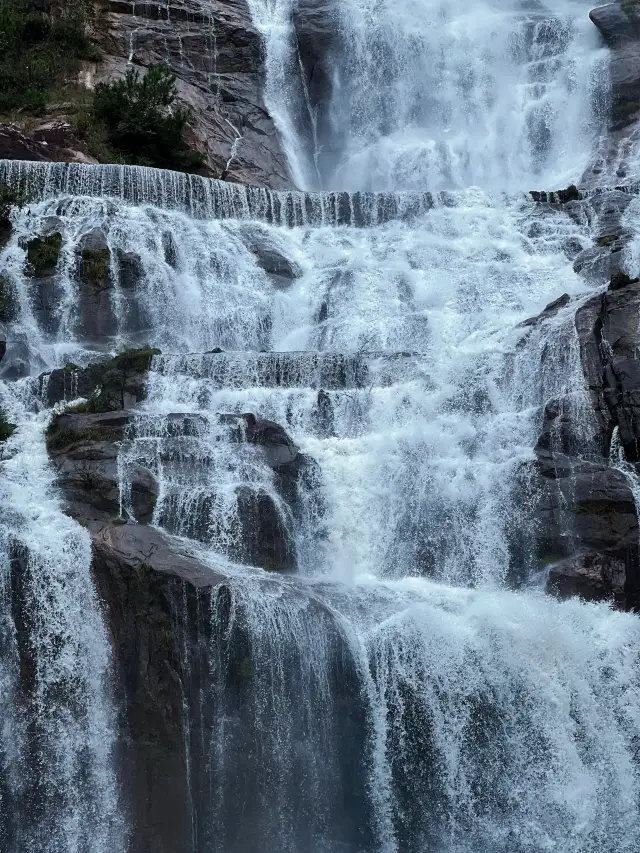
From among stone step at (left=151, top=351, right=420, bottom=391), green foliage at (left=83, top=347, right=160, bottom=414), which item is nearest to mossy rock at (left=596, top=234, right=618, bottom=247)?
stone step at (left=151, top=351, right=420, bottom=391)

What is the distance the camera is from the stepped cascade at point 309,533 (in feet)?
37.6

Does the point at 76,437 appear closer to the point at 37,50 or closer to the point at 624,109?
the point at 37,50

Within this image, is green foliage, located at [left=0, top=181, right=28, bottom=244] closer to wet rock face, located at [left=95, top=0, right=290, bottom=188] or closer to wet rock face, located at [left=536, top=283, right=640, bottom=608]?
wet rock face, located at [left=95, top=0, right=290, bottom=188]

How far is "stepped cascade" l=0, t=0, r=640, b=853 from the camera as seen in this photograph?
11.5 meters

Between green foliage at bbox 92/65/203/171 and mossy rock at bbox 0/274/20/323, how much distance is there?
721cm

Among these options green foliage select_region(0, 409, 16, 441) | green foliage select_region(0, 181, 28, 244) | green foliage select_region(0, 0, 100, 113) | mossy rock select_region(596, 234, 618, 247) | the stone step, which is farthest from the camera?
green foliage select_region(0, 0, 100, 113)

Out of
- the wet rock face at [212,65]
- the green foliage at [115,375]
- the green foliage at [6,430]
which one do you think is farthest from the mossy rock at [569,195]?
the green foliage at [6,430]

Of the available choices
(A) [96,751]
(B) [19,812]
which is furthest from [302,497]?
(B) [19,812]

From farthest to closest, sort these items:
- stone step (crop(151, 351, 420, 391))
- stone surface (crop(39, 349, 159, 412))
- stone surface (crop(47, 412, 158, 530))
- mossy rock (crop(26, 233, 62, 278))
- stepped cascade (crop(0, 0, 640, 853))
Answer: mossy rock (crop(26, 233, 62, 278)), stone step (crop(151, 351, 420, 391)), stone surface (crop(39, 349, 159, 412)), stone surface (crop(47, 412, 158, 530)), stepped cascade (crop(0, 0, 640, 853))

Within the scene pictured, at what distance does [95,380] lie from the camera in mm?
16172

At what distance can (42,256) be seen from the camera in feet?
64.3

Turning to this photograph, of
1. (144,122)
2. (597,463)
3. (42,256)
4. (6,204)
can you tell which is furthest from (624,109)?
(6,204)

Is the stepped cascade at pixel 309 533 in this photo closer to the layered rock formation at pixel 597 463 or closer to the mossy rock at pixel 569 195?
the layered rock formation at pixel 597 463

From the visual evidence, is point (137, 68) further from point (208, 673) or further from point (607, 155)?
point (208, 673)
